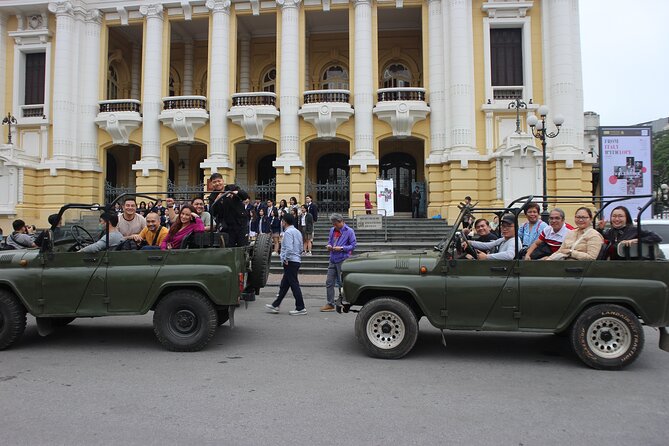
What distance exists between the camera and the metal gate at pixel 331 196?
22.4 meters

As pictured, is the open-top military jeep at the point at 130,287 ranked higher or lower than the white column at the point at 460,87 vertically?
lower

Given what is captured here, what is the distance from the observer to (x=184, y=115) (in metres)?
22.4

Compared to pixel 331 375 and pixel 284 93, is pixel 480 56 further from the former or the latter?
pixel 331 375

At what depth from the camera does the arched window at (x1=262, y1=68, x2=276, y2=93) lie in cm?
2672

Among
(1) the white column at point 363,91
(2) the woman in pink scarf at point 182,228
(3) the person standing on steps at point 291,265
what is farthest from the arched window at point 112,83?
(2) the woman in pink scarf at point 182,228

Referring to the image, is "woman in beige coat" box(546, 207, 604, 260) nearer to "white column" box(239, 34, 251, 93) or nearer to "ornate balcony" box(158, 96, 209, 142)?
"ornate balcony" box(158, 96, 209, 142)

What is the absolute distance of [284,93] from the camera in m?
22.2

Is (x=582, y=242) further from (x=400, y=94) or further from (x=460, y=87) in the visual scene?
(x=400, y=94)

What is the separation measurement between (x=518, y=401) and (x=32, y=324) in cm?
793

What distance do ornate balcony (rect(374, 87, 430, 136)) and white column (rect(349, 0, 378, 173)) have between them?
1.79 ft

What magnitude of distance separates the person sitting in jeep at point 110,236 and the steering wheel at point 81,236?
568 mm

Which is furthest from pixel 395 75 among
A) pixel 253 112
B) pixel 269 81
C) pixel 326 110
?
pixel 253 112

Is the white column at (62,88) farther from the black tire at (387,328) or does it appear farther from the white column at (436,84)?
the black tire at (387,328)

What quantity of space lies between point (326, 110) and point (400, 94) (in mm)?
3722
